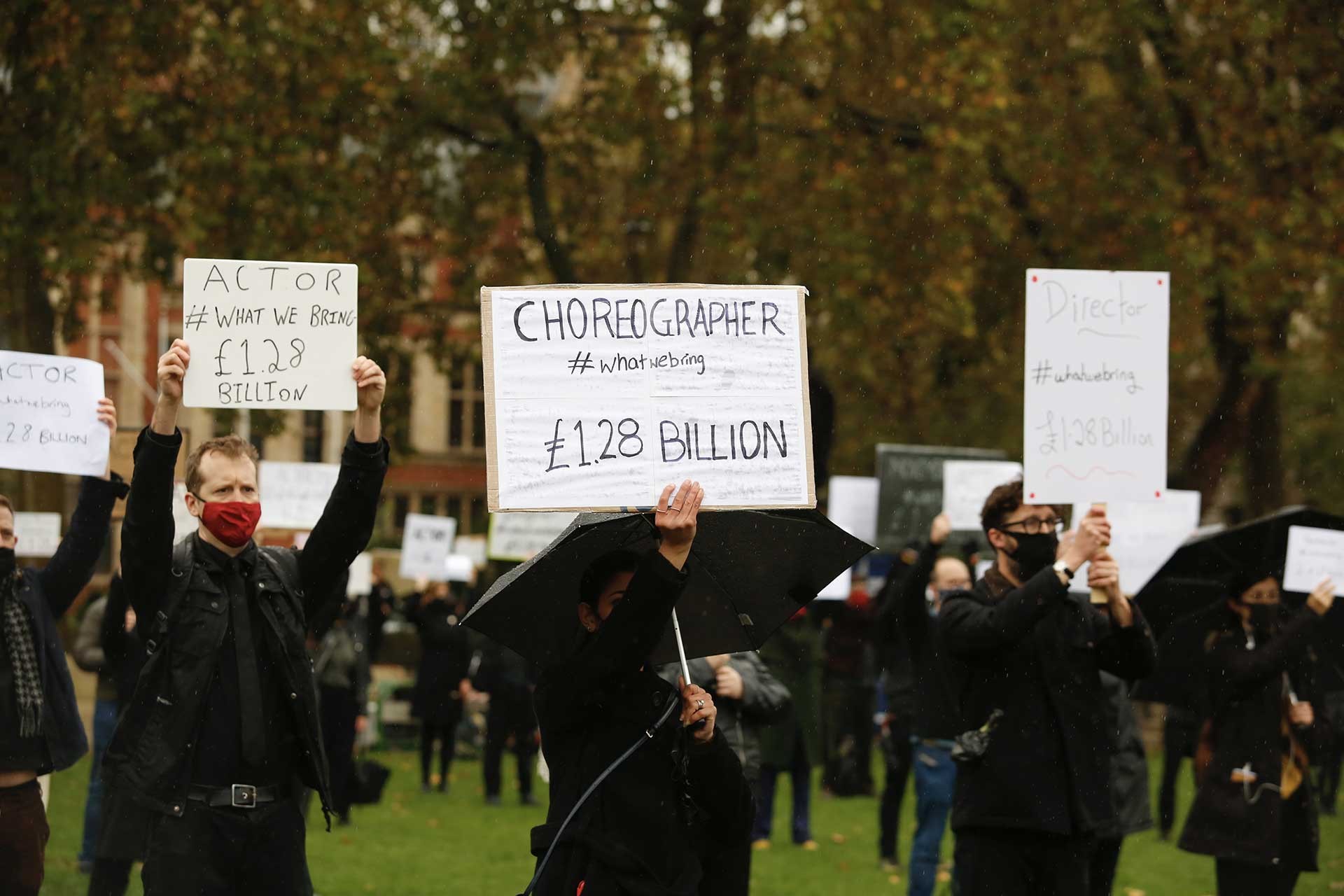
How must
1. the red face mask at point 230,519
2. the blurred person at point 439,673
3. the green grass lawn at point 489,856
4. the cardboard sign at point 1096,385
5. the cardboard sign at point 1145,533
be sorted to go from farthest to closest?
the blurred person at point 439,673, the green grass lawn at point 489,856, the cardboard sign at point 1145,533, the cardboard sign at point 1096,385, the red face mask at point 230,519

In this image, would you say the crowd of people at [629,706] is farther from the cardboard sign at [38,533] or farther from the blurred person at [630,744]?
the cardboard sign at [38,533]

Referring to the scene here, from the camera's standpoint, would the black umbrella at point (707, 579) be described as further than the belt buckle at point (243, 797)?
No

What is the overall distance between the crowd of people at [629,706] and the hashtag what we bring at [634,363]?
0.37 metres

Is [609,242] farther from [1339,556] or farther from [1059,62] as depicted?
[1339,556]

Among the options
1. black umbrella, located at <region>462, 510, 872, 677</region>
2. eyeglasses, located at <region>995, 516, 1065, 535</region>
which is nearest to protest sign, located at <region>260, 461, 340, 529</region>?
eyeglasses, located at <region>995, 516, 1065, 535</region>

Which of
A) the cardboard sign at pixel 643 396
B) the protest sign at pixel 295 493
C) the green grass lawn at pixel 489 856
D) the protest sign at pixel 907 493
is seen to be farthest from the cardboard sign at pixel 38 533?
the cardboard sign at pixel 643 396

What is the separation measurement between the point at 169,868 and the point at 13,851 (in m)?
1.40

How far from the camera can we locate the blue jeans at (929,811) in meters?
9.48

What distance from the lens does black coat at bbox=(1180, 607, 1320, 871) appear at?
7.69m

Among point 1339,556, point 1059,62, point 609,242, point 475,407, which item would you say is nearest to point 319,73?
point 609,242

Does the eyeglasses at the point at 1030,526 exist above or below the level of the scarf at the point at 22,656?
above

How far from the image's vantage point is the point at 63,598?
6.33 m

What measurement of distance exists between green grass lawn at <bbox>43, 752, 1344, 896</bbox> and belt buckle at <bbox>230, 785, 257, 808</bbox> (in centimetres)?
471

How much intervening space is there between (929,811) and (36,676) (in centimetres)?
525
